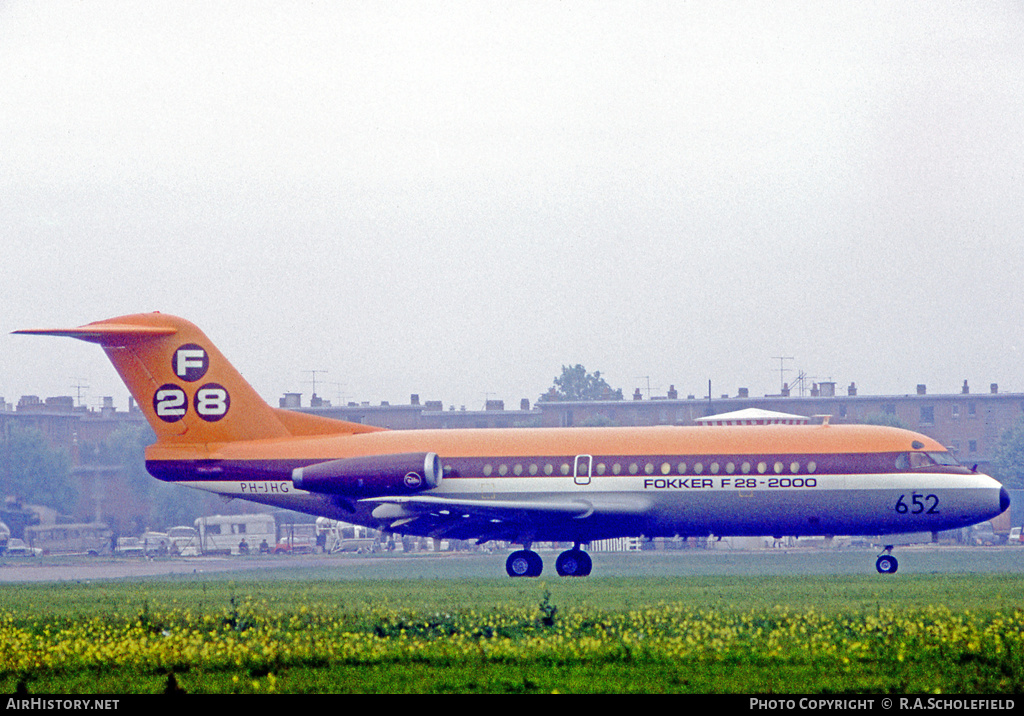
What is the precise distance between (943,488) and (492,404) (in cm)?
10531

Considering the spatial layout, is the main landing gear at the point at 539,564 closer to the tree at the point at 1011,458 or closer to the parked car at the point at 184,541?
the parked car at the point at 184,541

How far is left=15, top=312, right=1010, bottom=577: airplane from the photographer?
34.3 metres

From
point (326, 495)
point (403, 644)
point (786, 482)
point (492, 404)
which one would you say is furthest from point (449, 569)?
point (492, 404)

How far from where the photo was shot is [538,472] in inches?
1410

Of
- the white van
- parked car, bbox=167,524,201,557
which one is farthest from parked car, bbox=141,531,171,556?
the white van

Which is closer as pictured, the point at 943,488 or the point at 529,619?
the point at 529,619

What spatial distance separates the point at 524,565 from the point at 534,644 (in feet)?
65.2

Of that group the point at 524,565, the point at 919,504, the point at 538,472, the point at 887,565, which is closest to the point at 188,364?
the point at 538,472

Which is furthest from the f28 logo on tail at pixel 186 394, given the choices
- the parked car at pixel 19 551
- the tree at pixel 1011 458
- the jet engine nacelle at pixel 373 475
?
the tree at pixel 1011 458

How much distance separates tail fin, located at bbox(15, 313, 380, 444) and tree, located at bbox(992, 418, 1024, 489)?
76470 millimetres

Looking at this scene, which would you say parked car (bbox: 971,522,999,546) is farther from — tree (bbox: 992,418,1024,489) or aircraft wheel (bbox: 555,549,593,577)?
aircraft wheel (bbox: 555,549,593,577)

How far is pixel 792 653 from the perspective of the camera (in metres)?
15.9

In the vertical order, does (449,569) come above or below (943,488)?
below

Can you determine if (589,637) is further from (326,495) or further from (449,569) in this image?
(449,569)
